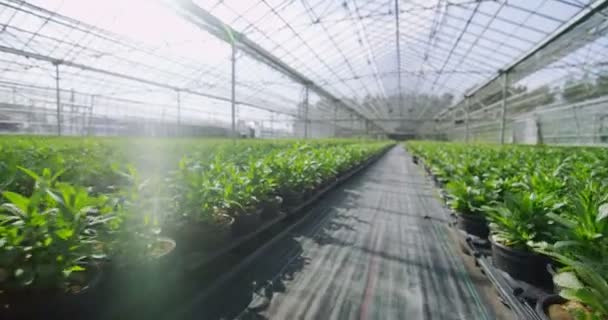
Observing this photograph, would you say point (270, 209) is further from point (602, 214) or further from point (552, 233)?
point (602, 214)

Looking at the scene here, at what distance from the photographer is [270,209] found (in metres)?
3.24

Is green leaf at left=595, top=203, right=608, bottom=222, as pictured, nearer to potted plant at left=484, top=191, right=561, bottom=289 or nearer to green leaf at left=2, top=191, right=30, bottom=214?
Answer: potted plant at left=484, top=191, right=561, bottom=289

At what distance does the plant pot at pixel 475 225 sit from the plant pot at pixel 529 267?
0.81 metres

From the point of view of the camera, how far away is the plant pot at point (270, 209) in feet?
10.5

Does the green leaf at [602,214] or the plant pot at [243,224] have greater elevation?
the green leaf at [602,214]

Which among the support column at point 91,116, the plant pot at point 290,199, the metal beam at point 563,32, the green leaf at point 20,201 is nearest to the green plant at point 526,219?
the plant pot at point 290,199

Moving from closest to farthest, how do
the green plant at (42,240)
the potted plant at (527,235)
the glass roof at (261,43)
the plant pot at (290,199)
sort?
the green plant at (42,240)
the potted plant at (527,235)
the plant pot at (290,199)
the glass roof at (261,43)

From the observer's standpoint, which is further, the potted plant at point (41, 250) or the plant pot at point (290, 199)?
the plant pot at point (290, 199)

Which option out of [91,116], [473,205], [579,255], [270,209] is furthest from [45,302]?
[91,116]

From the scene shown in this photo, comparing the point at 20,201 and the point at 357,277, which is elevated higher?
the point at 20,201

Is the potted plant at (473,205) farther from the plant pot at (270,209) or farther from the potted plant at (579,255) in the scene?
the plant pot at (270,209)

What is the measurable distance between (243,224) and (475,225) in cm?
230

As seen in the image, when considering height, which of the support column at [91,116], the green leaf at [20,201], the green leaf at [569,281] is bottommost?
the green leaf at [569,281]

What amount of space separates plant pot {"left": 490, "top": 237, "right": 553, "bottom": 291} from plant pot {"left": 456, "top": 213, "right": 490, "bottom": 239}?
81cm
